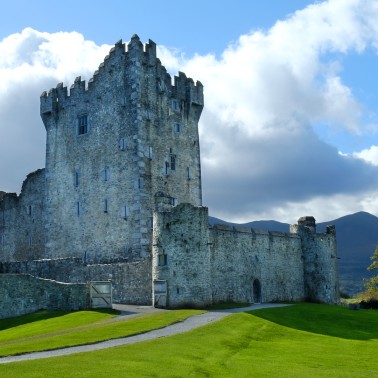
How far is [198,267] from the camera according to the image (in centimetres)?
3975

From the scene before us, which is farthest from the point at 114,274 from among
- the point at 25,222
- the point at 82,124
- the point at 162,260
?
the point at 25,222

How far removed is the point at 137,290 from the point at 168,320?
11607 millimetres

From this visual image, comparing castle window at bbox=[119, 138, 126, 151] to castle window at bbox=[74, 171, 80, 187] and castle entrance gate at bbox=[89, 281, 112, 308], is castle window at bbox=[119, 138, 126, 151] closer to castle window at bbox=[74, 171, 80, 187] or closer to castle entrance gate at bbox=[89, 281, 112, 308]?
castle window at bbox=[74, 171, 80, 187]

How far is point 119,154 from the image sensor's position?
166 ft

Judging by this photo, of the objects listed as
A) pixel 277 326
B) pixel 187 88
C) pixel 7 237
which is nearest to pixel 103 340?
pixel 277 326

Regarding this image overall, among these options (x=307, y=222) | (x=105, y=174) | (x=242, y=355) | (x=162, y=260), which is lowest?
(x=242, y=355)

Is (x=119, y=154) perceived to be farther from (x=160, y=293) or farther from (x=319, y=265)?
(x=319, y=265)

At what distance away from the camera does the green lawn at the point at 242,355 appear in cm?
1853

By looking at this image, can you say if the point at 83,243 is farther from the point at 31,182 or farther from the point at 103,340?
the point at 103,340

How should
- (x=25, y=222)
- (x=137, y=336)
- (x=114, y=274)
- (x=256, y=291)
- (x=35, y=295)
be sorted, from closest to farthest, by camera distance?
(x=137, y=336) < (x=35, y=295) < (x=114, y=274) < (x=256, y=291) < (x=25, y=222)

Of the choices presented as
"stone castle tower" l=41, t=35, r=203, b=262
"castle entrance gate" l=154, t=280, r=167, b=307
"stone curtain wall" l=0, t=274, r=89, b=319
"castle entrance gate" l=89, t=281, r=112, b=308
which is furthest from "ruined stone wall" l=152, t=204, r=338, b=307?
"stone castle tower" l=41, t=35, r=203, b=262

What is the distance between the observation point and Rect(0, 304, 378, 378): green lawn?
18531mm

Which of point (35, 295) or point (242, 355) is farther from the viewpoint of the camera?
point (35, 295)

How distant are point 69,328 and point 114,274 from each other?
14.1 m
